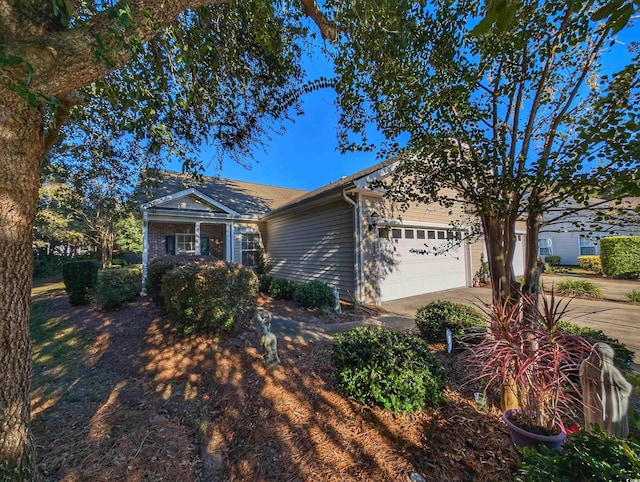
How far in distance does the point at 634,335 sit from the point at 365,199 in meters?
6.42

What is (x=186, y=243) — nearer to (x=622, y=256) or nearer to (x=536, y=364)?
(x=536, y=364)

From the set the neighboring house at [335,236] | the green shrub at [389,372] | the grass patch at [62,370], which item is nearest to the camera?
the green shrub at [389,372]

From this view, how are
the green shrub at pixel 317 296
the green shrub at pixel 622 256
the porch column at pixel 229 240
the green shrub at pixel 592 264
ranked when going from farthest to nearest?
the green shrub at pixel 592 264 < the porch column at pixel 229 240 < the green shrub at pixel 622 256 < the green shrub at pixel 317 296

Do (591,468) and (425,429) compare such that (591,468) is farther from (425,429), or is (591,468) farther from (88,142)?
(88,142)

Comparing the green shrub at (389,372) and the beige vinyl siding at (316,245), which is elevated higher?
the beige vinyl siding at (316,245)

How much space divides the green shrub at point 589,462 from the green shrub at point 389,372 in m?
1.37

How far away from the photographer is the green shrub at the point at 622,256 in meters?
11.3

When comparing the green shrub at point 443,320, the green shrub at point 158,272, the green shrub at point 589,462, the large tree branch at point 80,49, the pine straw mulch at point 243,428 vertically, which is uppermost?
the large tree branch at point 80,49

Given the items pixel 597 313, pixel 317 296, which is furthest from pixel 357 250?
pixel 597 313

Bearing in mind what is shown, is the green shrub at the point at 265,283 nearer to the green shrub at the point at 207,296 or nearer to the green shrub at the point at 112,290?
the green shrub at the point at 112,290

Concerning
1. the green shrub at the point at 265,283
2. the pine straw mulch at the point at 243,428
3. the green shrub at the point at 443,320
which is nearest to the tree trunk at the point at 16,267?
the pine straw mulch at the point at 243,428

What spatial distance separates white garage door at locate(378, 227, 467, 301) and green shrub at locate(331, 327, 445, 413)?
15.7ft

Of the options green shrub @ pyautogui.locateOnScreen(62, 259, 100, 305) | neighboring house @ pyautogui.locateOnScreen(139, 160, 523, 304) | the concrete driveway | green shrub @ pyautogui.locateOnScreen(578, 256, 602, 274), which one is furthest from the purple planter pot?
green shrub @ pyautogui.locateOnScreen(578, 256, 602, 274)

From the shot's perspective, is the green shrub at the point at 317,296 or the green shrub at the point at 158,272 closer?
the green shrub at the point at 158,272
